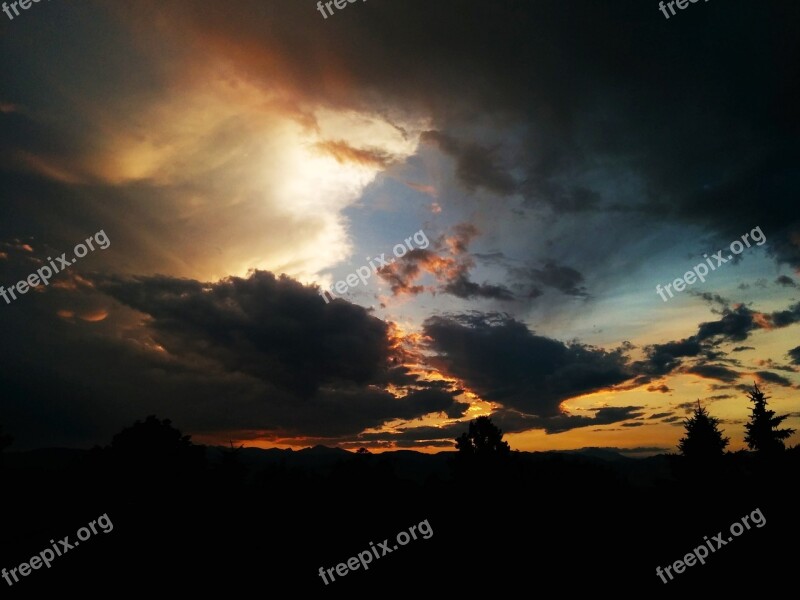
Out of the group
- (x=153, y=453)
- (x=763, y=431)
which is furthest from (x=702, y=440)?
(x=153, y=453)

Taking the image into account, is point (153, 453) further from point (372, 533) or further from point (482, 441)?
point (482, 441)

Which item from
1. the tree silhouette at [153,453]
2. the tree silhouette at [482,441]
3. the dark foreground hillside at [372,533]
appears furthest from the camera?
the tree silhouette at [482,441]

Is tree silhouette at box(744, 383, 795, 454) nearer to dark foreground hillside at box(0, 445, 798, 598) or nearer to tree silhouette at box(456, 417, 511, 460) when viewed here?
dark foreground hillside at box(0, 445, 798, 598)

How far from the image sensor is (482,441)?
7694 cm

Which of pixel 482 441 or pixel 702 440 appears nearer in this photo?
pixel 702 440

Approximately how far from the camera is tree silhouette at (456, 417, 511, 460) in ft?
247

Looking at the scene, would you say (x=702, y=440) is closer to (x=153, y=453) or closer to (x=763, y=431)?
(x=763, y=431)

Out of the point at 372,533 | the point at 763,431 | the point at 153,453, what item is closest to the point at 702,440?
Result: the point at 763,431

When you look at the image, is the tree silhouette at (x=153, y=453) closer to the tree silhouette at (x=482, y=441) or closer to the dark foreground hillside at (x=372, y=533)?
the dark foreground hillside at (x=372, y=533)

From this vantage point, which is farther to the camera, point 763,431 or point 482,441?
point 482,441

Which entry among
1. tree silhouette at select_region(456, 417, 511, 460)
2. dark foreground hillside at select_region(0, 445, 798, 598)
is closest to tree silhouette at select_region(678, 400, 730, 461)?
dark foreground hillside at select_region(0, 445, 798, 598)

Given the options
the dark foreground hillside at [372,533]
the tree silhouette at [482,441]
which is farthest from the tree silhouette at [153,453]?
the tree silhouette at [482,441]

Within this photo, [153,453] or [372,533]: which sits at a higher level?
[153,453]

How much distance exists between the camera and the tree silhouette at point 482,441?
75438 mm
